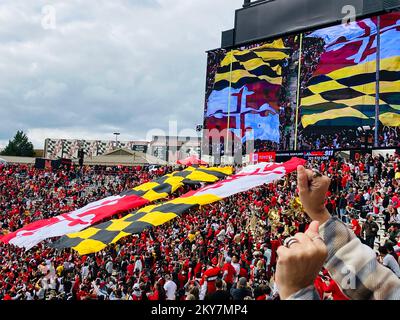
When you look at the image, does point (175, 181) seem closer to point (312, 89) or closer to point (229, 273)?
point (229, 273)

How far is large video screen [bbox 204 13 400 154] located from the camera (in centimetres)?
2322

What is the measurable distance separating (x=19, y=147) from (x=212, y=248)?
77341mm

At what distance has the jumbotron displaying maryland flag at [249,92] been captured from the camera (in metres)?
28.7

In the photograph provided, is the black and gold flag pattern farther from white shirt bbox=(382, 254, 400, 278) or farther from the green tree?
the green tree

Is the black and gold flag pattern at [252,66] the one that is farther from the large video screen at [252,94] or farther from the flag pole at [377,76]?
the flag pole at [377,76]

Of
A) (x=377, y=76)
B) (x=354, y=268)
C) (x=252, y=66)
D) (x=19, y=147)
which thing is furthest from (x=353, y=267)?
(x=19, y=147)

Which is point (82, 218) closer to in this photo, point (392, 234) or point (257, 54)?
point (392, 234)

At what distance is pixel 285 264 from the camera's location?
43.5 inches

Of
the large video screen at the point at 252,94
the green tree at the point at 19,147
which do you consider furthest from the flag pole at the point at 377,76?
the green tree at the point at 19,147

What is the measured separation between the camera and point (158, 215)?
1066 cm

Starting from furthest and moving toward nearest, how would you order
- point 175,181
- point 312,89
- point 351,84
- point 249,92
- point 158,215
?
point 249,92, point 312,89, point 351,84, point 175,181, point 158,215
